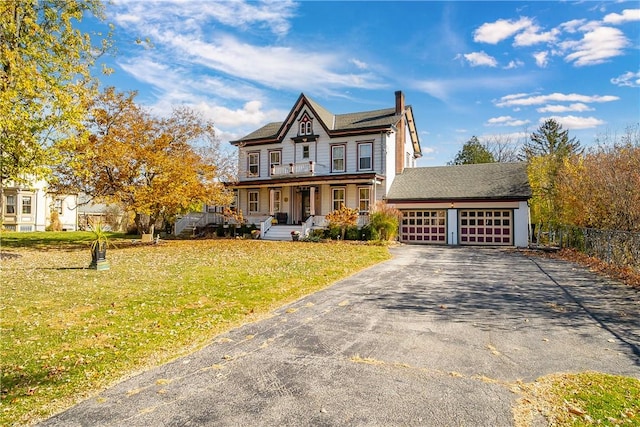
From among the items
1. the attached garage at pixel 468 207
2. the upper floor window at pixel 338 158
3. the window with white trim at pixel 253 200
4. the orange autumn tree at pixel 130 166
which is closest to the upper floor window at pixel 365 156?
the upper floor window at pixel 338 158

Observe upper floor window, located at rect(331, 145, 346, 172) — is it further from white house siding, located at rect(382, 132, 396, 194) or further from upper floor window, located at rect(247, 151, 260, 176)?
upper floor window, located at rect(247, 151, 260, 176)

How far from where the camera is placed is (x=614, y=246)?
524 inches

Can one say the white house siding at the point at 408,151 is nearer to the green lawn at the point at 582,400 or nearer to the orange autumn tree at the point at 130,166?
the orange autumn tree at the point at 130,166

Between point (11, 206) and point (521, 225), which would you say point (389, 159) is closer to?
point (521, 225)

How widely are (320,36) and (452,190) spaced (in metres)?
15.4

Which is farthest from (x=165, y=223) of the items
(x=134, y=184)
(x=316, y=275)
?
(x=316, y=275)

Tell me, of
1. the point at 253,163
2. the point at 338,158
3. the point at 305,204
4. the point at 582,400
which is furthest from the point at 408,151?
the point at 582,400

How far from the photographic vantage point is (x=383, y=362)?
5.00 metres

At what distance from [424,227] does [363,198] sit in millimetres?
4800

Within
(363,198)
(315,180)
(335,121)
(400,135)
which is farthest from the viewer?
(335,121)

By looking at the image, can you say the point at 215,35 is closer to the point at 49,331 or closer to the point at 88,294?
the point at 88,294

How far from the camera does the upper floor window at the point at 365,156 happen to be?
2859 centimetres

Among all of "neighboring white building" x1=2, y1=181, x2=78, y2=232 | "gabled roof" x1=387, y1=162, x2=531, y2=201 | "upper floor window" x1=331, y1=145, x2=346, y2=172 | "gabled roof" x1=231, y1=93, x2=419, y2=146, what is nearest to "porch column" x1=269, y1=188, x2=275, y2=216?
"gabled roof" x1=231, y1=93, x2=419, y2=146

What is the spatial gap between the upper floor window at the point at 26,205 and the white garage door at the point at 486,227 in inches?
1528
